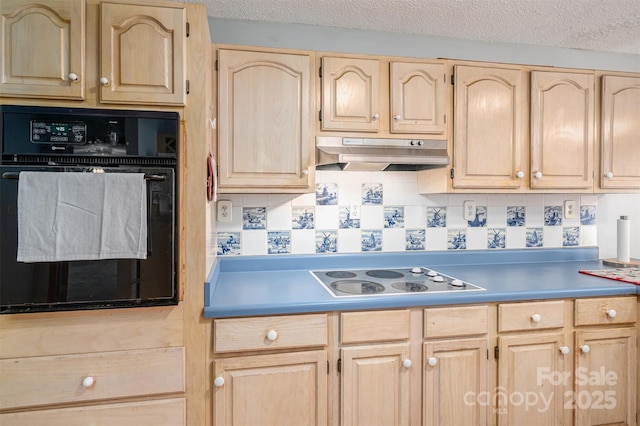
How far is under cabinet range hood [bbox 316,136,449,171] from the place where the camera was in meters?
1.63

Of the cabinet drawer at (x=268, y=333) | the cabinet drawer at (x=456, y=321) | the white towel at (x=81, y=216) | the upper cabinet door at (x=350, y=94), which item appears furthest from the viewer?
the upper cabinet door at (x=350, y=94)

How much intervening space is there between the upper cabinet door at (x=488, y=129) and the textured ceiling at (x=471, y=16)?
290 mm

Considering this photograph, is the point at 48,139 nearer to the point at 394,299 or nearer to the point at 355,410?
the point at 394,299

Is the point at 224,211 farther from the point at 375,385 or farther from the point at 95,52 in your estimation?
the point at 375,385

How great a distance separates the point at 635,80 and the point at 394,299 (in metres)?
1.90

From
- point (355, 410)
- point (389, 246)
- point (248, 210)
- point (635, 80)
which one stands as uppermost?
point (635, 80)

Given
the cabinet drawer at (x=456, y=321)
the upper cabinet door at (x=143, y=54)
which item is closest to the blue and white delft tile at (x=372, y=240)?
the cabinet drawer at (x=456, y=321)

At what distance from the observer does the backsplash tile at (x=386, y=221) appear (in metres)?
1.98

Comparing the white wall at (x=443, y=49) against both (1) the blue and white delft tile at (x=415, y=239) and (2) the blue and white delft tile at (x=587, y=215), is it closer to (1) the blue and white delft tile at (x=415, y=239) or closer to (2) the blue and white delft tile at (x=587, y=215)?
(2) the blue and white delft tile at (x=587, y=215)

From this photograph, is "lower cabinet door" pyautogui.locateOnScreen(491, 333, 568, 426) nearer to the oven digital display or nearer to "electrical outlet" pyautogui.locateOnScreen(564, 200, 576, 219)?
"electrical outlet" pyautogui.locateOnScreen(564, 200, 576, 219)

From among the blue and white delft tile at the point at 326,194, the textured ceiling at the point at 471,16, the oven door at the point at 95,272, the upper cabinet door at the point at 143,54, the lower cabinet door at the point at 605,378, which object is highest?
the textured ceiling at the point at 471,16

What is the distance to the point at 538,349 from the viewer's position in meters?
1.58

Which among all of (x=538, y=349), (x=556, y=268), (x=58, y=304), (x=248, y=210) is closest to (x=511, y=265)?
(x=556, y=268)

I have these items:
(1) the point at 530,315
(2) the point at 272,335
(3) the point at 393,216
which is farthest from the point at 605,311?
(2) the point at 272,335
